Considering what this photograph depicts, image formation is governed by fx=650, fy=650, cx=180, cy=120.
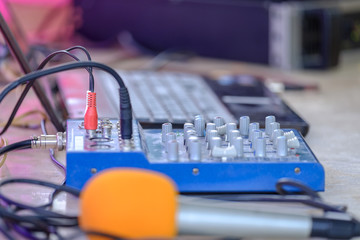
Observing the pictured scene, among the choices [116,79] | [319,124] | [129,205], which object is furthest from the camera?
[319,124]

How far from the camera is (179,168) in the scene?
63 centimetres

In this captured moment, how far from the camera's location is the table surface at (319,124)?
0.68 m

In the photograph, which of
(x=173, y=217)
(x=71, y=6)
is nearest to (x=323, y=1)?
(x=71, y=6)

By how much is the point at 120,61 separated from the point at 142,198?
3.13ft

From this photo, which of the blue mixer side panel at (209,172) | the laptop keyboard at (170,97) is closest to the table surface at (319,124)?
the blue mixer side panel at (209,172)

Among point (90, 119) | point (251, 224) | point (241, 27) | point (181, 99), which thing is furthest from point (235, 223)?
point (241, 27)

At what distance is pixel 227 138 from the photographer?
0.69 m

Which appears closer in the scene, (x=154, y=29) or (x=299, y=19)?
(x=299, y=19)

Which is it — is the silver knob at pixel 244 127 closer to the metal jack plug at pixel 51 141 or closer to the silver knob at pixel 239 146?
the silver knob at pixel 239 146

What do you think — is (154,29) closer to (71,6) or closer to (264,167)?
(71,6)

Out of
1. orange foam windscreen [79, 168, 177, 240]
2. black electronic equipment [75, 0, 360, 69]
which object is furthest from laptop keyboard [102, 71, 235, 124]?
orange foam windscreen [79, 168, 177, 240]

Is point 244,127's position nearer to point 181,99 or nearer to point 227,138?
point 227,138

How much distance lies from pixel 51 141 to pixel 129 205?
26 cm

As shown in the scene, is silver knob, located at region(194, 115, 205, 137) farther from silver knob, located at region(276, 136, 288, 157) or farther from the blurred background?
the blurred background
